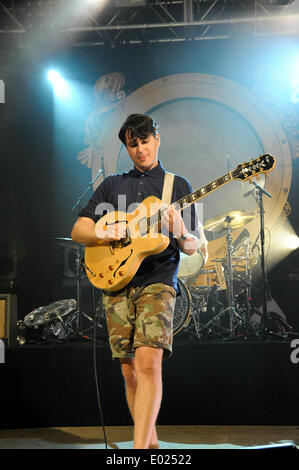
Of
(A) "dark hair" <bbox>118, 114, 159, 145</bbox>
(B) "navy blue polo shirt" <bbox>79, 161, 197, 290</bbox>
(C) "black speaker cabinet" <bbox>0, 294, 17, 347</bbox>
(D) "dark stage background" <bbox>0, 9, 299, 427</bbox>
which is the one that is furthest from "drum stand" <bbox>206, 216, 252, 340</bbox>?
(A) "dark hair" <bbox>118, 114, 159, 145</bbox>

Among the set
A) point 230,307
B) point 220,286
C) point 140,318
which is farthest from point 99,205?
point 220,286

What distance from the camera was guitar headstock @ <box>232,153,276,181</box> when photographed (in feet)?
10.2

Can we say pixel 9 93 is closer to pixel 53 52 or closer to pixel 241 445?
pixel 53 52

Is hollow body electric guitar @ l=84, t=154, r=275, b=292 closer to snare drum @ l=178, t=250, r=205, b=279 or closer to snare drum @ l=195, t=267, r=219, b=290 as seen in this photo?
snare drum @ l=178, t=250, r=205, b=279

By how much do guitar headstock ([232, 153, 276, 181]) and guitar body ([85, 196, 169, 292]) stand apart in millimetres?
553

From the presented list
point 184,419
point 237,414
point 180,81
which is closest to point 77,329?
point 184,419

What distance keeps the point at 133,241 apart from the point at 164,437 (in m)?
2.04

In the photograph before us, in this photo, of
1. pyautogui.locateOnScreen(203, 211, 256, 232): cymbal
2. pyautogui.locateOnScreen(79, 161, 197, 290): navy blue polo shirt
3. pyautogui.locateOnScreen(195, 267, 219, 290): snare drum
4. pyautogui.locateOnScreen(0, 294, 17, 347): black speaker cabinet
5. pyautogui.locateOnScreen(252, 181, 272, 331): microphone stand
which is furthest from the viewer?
pyautogui.locateOnScreen(195, 267, 219, 290): snare drum

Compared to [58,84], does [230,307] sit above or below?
below

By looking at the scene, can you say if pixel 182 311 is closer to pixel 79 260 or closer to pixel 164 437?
pixel 79 260

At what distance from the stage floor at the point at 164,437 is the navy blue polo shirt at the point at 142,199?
1645 millimetres

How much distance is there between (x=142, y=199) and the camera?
315 centimetres

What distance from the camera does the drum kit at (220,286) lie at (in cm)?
529

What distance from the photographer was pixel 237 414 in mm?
4457
